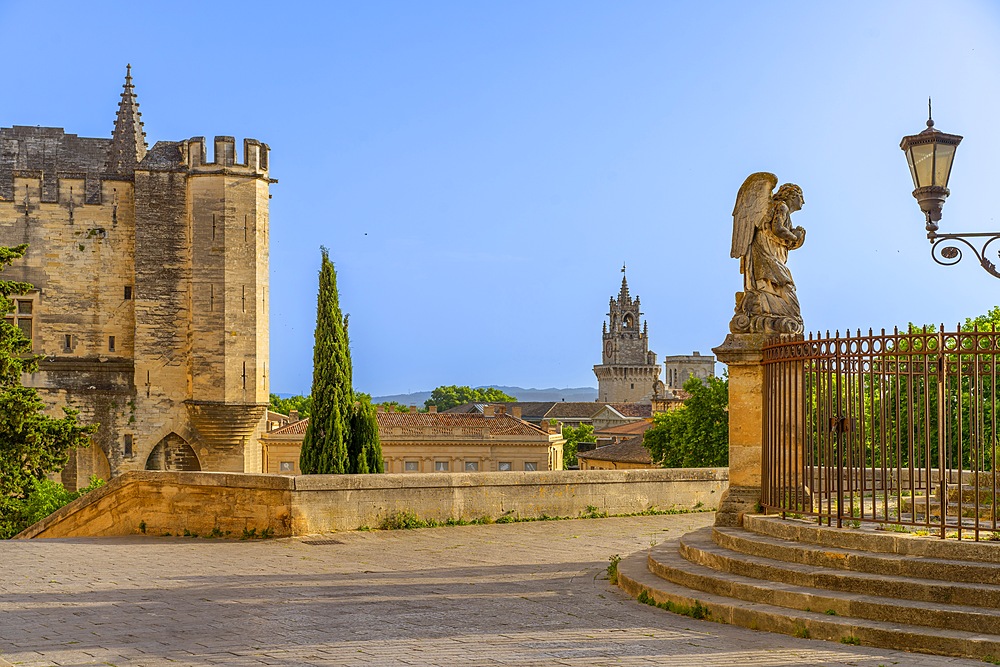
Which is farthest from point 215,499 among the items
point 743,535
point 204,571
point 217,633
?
point 743,535

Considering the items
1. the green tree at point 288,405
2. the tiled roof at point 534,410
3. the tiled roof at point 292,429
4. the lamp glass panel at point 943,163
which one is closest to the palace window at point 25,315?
the lamp glass panel at point 943,163

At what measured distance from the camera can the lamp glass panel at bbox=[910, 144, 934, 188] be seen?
30.0ft

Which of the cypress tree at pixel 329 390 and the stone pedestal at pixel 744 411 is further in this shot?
the cypress tree at pixel 329 390

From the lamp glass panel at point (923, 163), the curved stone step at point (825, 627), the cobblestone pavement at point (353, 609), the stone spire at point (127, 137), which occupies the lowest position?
the cobblestone pavement at point (353, 609)

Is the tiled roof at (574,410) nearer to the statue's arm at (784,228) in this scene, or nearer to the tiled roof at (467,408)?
the tiled roof at (467,408)

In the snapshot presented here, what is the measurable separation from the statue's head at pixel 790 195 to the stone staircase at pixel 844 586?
332cm

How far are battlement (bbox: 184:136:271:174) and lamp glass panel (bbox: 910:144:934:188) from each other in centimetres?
2584

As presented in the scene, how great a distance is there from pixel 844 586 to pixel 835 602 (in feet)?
1.00

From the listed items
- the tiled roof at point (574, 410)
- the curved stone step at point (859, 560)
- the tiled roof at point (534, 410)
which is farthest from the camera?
the tiled roof at point (534, 410)

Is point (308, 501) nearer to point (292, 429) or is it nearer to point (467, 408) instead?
point (292, 429)

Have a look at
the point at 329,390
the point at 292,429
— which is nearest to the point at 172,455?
the point at 329,390

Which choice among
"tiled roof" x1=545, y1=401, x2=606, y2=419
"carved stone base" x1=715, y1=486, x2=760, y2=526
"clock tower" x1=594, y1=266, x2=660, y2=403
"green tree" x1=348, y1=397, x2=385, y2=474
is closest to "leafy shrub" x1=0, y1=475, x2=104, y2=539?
"green tree" x1=348, y1=397, x2=385, y2=474

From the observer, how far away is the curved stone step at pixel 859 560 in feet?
24.7

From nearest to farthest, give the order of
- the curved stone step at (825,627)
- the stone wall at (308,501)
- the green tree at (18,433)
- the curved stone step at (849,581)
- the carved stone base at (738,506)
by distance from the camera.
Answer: the curved stone step at (825,627)
the curved stone step at (849,581)
the carved stone base at (738,506)
the stone wall at (308,501)
the green tree at (18,433)
